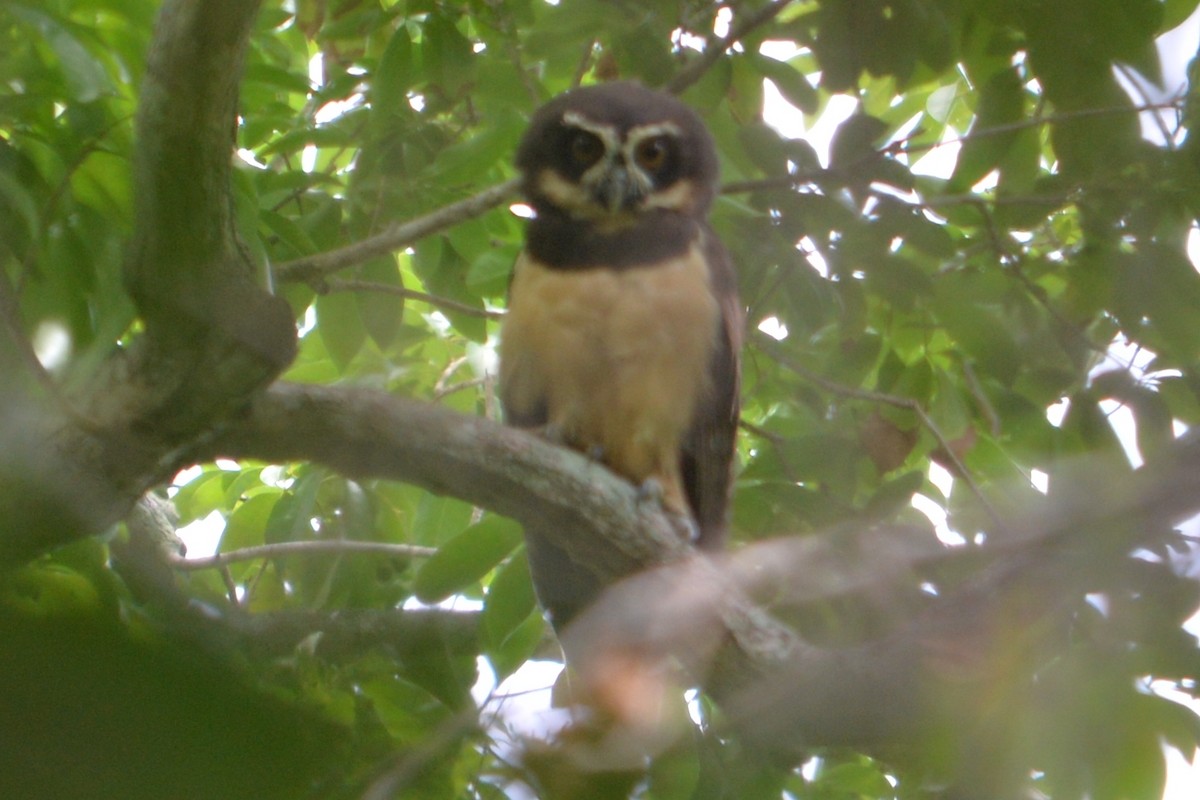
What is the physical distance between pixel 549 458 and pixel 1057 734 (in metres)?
1.62

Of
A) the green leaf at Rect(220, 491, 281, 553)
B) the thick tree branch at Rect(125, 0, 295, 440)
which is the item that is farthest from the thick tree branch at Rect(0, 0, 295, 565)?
the green leaf at Rect(220, 491, 281, 553)

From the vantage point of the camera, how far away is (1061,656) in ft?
4.23

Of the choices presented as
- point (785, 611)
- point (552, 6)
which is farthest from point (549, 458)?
point (552, 6)

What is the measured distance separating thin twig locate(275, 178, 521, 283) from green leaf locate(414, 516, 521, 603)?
75cm

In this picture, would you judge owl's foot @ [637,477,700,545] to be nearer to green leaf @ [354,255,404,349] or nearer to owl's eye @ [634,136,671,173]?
green leaf @ [354,255,404,349]

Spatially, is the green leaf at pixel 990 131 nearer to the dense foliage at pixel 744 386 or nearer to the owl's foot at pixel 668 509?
the dense foliage at pixel 744 386

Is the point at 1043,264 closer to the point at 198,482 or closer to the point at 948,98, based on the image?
the point at 948,98

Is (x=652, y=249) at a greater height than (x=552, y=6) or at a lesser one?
lesser

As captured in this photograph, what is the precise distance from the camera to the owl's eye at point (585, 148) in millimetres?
3705

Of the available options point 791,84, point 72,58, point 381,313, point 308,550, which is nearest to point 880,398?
point 791,84

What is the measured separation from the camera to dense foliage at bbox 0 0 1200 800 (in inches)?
28.7

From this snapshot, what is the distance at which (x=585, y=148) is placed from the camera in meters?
3.75

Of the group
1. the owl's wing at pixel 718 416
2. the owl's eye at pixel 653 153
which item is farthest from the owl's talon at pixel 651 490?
the owl's eye at pixel 653 153

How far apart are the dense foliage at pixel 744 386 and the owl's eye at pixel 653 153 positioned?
0.24 meters
